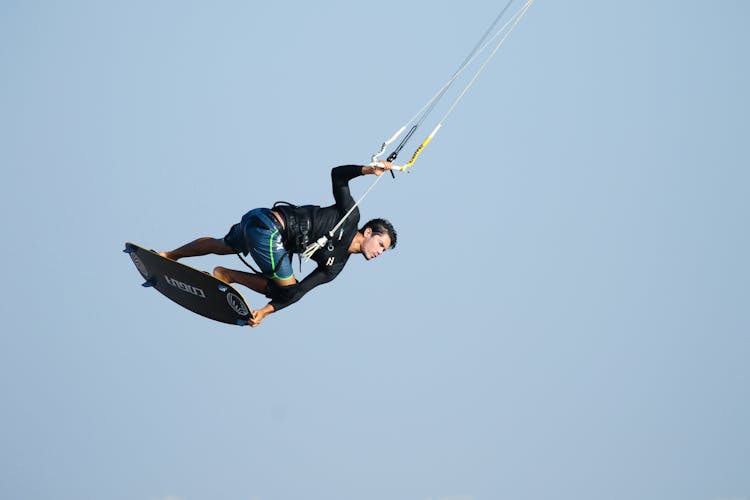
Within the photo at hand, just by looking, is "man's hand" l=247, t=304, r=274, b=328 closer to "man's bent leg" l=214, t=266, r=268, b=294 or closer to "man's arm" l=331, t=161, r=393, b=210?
"man's bent leg" l=214, t=266, r=268, b=294

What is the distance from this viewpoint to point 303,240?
13117mm

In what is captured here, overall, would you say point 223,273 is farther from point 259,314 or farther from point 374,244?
point 374,244

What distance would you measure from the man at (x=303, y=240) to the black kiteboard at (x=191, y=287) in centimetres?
28

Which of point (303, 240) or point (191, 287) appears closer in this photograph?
point (303, 240)

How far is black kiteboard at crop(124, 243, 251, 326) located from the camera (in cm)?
1316

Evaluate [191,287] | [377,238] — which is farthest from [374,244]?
[191,287]

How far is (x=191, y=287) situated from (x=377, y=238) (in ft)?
6.18

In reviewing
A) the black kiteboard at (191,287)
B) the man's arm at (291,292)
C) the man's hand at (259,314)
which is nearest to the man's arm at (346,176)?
the man's arm at (291,292)

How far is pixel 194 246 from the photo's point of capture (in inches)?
555

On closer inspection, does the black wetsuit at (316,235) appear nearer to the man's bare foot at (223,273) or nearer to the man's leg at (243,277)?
the man's leg at (243,277)

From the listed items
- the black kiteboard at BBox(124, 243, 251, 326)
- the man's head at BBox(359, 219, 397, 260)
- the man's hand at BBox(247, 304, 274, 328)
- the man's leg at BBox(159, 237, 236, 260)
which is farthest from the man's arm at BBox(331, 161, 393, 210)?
the man's leg at BBox(159, 237, 236, 260)

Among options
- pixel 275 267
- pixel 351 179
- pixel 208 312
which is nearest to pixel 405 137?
pixel 351 179

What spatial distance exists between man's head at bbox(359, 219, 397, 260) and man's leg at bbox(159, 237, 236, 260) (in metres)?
1.40

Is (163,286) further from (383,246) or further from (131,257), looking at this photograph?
(383,246)
